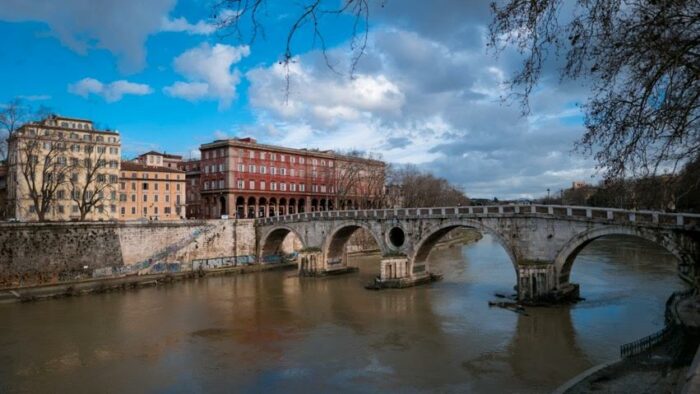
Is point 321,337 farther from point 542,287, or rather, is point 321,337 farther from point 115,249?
point 115,249

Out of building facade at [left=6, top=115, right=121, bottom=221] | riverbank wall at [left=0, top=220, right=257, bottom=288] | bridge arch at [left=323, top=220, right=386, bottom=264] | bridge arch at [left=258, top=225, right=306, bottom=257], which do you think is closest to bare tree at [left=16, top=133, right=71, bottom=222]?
riverbank wall at [left=0, top=220, right=257, bottom=288]

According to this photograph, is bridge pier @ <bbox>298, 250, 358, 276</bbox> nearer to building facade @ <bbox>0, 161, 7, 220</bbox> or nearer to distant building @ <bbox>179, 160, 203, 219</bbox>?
distant building @ <bbox>179, 160, 203, 219</bbox>

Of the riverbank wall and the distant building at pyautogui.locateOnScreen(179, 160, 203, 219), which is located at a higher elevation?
the distant building at pyautogui.locateOnScreen(179, 160, 203, 219)

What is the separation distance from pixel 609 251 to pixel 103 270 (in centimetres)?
4228

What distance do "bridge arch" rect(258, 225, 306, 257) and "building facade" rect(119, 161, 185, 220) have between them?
575 inches

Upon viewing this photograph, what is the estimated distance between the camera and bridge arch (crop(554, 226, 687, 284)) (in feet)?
69.2

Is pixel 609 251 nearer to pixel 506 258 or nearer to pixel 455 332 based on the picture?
pixel 506 258

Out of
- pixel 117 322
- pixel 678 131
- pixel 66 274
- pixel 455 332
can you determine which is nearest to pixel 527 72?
pixel 678 131

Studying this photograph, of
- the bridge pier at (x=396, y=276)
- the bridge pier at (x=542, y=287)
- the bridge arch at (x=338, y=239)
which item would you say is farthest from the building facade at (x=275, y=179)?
the bridge pier at (x=542, y=287)

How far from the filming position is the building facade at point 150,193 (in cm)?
5488

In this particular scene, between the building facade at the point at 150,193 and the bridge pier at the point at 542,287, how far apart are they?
1600 inches

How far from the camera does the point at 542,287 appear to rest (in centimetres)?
2444

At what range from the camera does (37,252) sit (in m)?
31.8

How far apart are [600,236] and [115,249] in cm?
3154
